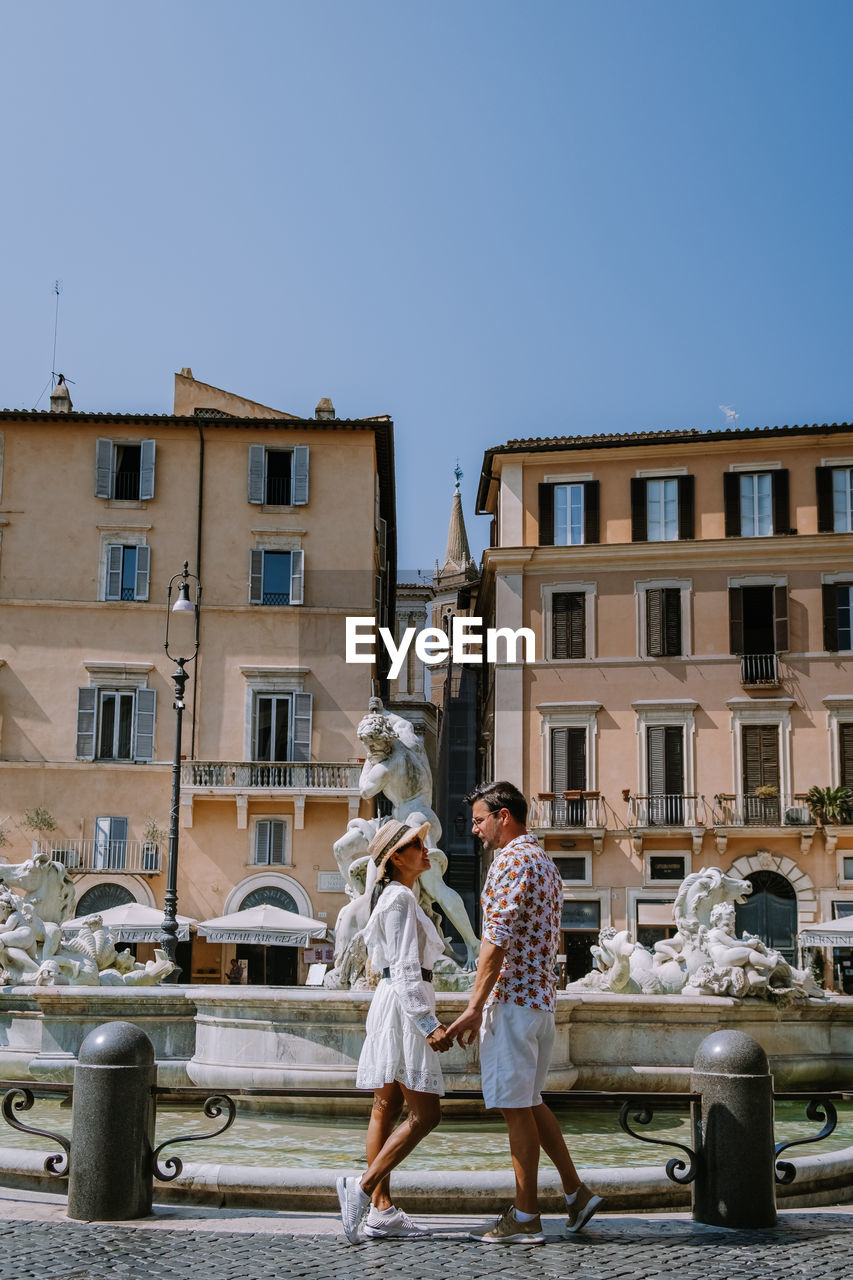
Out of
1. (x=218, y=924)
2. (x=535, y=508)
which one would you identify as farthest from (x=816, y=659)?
(x=218, y=924)

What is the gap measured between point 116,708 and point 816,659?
17580 millimetres

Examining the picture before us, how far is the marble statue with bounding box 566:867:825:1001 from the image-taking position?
11383 millimetres

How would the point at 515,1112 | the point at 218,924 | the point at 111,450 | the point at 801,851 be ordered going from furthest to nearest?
the point at 111,450 < the point at 801,851 < the point at 218,924 < the point at 515,1112

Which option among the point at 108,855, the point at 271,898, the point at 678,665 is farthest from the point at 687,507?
the point at 108,855

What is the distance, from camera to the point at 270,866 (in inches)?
1411

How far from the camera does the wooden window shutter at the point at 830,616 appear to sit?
37.2 metres

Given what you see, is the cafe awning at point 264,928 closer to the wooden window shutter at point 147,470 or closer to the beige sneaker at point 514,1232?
the wooden window shutter at point 147,470

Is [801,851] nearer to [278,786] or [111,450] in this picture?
[278,786]

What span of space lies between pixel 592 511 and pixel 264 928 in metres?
15.3

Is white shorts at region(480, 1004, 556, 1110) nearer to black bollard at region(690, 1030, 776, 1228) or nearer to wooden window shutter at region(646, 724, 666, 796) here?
black bollard at region(690, 1030, 776, 1228)

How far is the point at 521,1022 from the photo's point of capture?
5.86m

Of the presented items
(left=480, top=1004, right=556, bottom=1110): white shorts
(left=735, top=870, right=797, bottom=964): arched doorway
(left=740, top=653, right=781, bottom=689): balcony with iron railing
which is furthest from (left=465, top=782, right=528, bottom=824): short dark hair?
(left=740, top=653, right=781, bottom=689): balcony with iron railing

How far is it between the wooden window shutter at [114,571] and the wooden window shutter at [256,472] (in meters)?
3.67

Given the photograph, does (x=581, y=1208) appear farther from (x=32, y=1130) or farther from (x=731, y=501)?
(x=731, y=501)
